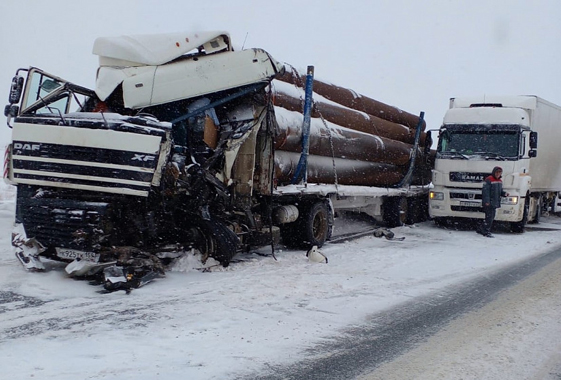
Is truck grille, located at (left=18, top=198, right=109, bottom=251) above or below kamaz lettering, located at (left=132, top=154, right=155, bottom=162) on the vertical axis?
below

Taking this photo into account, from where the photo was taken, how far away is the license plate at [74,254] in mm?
6426

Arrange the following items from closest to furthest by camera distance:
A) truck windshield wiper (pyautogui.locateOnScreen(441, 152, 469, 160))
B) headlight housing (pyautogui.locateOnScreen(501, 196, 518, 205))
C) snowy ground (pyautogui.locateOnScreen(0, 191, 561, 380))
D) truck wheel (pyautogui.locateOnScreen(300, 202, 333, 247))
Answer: snowy ground (pyautogui.locateOnScreen(0, 191, 561, 380)) < truck wheel (pyautogui.locateOnScreen(300, 202, 333, 247)) < headlight housing (pyautogui.locateOnScreen(501, 196, 518, 205)) < truck windshield wiper (pyautogui.locateOnScreen(441, 152, 469, 160))

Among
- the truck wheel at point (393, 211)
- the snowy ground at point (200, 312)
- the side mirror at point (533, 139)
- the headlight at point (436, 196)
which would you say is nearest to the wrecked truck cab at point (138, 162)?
the snowy ground at point (200, 312)

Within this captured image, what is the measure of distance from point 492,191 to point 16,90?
33.2 ft

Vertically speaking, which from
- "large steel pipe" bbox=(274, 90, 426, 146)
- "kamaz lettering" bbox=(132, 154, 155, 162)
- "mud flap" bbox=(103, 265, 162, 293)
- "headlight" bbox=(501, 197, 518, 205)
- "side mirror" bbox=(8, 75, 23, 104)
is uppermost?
"large steel pipe" bbox=(274, 90, 426, 146)

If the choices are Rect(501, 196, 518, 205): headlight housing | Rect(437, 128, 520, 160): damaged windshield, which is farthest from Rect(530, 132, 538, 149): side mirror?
Rect(501, 196, 518, 205): headlight housing

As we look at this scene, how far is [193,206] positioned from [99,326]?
103 inches

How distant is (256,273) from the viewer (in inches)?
295

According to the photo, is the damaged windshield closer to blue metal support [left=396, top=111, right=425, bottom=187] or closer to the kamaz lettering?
blue metal support [left=396, top=111, right=425, bottom=187]

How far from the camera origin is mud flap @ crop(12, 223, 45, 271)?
668cm

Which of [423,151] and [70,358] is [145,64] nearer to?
[70,358]

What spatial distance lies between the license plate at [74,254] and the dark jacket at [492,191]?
9.36 m

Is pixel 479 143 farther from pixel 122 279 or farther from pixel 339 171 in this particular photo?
pixel 122 279

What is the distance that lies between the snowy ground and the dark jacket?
350cm
